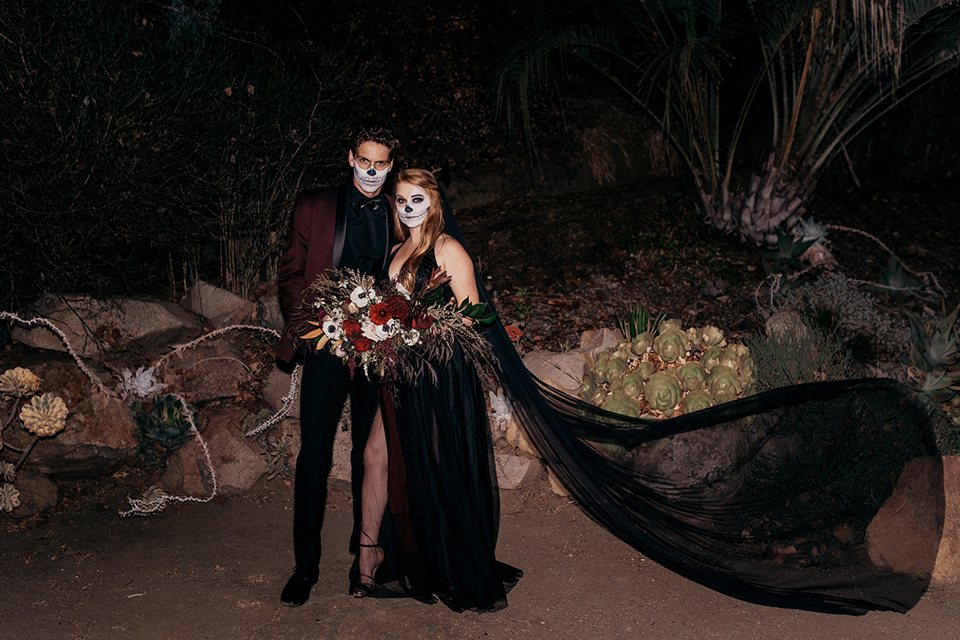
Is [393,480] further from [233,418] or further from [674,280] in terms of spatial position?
[674,280]

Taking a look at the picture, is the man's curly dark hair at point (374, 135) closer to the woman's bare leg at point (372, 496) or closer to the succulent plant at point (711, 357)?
the woman's bare leg at point (372, 496)

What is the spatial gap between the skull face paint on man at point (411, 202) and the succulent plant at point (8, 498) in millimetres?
3234

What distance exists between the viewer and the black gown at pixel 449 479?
3979mm

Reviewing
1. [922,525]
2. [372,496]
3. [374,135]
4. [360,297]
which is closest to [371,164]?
[374,135]

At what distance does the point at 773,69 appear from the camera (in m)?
8.17

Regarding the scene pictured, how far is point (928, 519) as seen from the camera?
4109mm

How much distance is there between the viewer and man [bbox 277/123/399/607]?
4.00 metres

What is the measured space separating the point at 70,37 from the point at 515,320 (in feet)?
12.7

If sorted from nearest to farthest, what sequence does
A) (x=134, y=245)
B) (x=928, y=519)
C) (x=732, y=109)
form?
1. (x=928, y=519)
2. (x=134, y=245)
3. (x=732, y=109)

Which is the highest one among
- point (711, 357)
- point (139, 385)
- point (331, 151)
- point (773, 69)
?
point (773, 69)

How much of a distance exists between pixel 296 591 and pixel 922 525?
10.5ft

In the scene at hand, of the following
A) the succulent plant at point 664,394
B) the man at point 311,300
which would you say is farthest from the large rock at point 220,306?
the succulent plant at point 664,394

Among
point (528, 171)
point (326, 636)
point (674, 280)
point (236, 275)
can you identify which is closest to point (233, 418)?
point (236, 275)

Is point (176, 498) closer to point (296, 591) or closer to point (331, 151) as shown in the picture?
point (296, 591)
